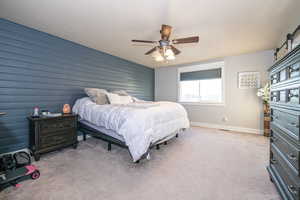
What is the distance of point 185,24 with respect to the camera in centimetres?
234

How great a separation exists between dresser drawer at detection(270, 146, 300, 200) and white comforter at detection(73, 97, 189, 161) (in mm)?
1524

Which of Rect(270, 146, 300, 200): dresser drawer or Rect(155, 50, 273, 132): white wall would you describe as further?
Rect(155, 50, 273, 132): white wall

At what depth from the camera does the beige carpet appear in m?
1.42

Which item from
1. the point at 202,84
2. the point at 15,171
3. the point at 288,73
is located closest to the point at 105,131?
the point at 15,171

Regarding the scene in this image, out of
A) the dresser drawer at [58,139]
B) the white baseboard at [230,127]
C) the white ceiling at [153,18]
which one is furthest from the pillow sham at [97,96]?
the white baseboard at [230,127]

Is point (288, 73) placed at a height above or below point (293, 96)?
above

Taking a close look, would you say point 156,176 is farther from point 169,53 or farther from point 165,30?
point 165,30

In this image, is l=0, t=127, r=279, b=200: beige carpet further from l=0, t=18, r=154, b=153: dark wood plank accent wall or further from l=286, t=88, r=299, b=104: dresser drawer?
l=286, t=88, r=299, b=104: dresser drawer

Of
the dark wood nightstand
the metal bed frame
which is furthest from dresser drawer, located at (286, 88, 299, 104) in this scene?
the dark wood nightstand

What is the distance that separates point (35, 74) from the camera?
2555mm

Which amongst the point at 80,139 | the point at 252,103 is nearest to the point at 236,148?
the point at 252,103

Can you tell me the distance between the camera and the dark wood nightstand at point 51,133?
2160mm

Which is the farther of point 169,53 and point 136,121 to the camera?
point 169,53

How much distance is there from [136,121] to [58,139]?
64.2 inches
